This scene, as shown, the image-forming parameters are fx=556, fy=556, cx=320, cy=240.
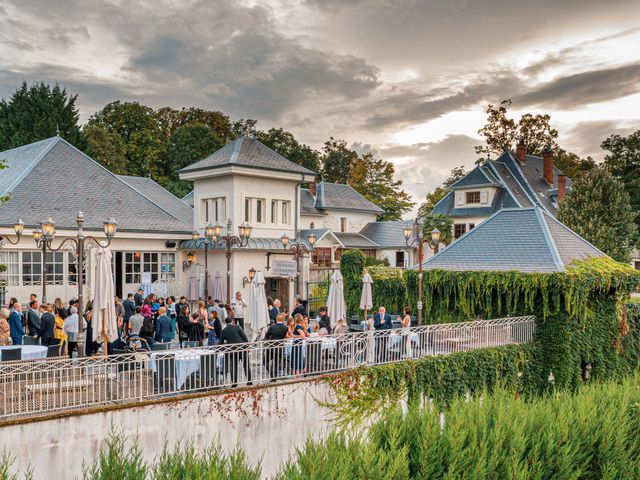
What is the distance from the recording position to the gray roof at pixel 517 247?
20062mm

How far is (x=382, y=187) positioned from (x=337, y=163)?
13.5 metres

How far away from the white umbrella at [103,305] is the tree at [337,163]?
6769 centimetres

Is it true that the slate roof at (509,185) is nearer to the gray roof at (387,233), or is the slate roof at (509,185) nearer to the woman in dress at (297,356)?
the gray roof at (387,233)

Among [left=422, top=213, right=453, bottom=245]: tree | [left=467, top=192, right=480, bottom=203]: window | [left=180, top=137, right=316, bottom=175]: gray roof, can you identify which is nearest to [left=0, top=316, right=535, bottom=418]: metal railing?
[left=180, top=137, right=316, bottom=175]: gray roof

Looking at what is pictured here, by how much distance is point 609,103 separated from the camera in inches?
1677

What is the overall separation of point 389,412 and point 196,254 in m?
25.3

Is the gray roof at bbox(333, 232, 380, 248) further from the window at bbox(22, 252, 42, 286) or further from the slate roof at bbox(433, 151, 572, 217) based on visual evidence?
the window at bbox(22, 252, 42, 286)

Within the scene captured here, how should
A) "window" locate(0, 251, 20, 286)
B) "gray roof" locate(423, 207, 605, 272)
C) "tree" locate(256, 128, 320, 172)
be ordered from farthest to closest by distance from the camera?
"tree" locate(256, 128, 320, 172)
"window" locate(0, 251, 20, 286)
"gray roof" locate(423, 207, 605, 272)

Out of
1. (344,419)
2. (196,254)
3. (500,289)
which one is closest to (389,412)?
(344,419)

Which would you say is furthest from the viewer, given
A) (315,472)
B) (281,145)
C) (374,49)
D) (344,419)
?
(281,145)

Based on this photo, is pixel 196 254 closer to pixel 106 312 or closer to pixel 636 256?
pixel 106 312

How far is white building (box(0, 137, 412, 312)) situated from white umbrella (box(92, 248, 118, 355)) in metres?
15.4

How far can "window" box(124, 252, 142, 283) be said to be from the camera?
30344 mm

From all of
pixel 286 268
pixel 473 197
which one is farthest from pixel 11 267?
pixel 473 197
